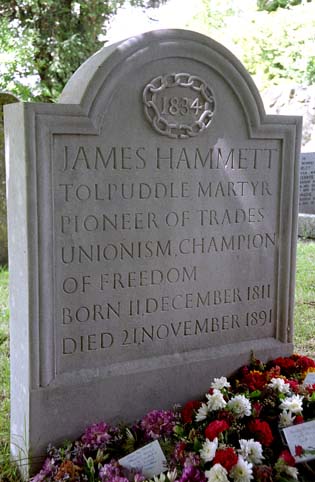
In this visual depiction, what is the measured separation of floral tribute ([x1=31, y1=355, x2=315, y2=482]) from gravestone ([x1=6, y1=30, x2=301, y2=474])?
137 millimetres

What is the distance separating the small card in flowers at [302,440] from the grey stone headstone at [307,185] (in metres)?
7.48

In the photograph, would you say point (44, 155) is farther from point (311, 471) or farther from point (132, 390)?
point (311, 471)

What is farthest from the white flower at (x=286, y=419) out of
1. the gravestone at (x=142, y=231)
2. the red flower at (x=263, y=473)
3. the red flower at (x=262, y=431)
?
the gravestone at (x=142, y=231)

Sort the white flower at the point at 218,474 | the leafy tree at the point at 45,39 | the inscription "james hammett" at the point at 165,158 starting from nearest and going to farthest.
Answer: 1. the white flower at the point at 218,474
2. the inscription "james hammett" at the point at 165,158
3. the leafy tree at the point at 45,39

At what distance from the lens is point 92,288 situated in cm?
280

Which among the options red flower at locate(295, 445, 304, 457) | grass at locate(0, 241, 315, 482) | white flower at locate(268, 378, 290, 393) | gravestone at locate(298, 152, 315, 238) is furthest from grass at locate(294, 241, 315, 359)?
gravestone at locate(298, 152, 315, 238)

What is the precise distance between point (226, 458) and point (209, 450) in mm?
105

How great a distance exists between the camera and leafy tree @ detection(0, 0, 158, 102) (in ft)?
46.9

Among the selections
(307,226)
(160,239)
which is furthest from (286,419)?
(307,226)

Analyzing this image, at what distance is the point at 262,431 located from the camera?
2639 mm

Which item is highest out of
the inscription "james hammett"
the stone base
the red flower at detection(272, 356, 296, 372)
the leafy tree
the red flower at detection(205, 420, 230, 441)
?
the leafy tree

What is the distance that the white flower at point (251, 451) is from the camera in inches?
97.5

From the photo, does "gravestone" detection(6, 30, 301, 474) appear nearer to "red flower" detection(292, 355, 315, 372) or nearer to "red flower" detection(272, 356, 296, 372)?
"red flower" detection(272, 356, 296, 372)

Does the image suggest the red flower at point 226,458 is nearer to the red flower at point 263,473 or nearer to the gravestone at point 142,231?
the red flower at point 263,473
